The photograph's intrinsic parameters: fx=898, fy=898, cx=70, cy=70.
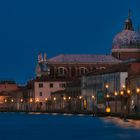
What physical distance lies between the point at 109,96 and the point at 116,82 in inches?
82.0

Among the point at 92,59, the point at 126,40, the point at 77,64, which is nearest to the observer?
the point at 77,64

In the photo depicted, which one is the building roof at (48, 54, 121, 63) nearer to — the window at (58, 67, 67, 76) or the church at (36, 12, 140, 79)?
the church at (36, 12, 140, 79)

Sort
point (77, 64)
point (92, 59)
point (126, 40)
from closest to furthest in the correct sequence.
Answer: point (77, 64)
point (92, 59)
point (126, 40)

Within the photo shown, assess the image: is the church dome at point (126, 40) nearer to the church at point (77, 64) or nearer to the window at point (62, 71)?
the church at point (77, 64)

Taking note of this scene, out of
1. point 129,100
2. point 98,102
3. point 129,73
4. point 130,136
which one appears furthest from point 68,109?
point 130,136

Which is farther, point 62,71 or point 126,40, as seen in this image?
point 126,40

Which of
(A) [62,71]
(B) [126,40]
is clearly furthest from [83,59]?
(B) [126,40]

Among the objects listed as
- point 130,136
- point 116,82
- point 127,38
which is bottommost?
point 130,136

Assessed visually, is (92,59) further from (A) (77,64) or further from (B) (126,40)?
(B) (126,40)

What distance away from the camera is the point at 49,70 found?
157 meters

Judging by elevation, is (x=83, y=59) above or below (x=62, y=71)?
above

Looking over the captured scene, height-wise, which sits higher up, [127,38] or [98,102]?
[127,38]

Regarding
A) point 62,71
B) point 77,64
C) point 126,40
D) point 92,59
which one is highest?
point 126,40

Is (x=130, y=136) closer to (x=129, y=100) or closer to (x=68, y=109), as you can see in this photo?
(x=129, y=100)
